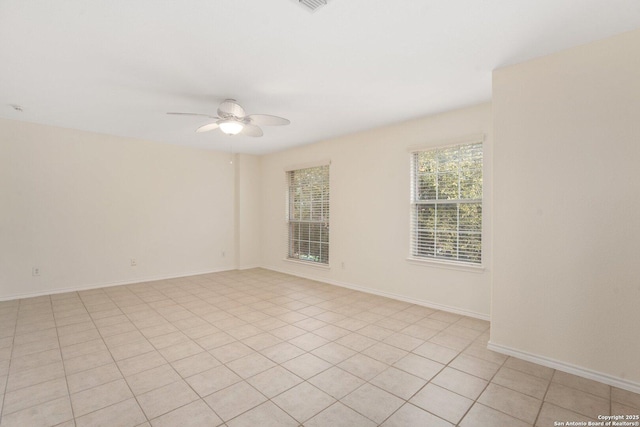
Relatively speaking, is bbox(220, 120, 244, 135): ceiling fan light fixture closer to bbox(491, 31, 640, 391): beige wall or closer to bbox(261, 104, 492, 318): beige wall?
bbox(261, 104, 492, 318): beige wall

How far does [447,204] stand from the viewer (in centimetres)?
369

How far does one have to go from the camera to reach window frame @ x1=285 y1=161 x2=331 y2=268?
208 inches

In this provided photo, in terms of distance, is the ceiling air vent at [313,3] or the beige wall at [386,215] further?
the beige wall at [386,215]

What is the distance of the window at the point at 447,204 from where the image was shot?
11.4 feet

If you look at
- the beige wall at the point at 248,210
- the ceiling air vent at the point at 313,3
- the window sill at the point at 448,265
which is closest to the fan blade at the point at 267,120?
the ceiling air vent at the point at 313,3

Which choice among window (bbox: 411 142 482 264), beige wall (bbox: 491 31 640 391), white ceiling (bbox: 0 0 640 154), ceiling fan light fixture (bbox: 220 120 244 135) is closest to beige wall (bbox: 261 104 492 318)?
window (bbox: 411 142 482 264)

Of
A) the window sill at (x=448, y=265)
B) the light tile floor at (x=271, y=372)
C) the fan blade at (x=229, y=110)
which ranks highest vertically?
the fan blade at (x=229, y=110)

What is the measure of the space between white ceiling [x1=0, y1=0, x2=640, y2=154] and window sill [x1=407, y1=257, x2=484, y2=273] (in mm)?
1867

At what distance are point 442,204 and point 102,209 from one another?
515cm

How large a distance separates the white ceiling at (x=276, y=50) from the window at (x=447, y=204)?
0.63 metres

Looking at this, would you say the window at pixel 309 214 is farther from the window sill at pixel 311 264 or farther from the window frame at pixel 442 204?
the window frame at pixel 442 204

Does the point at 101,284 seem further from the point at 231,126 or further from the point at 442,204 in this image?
the point at 442,204

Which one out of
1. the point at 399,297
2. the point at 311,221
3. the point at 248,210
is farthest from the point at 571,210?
the point at 248,210

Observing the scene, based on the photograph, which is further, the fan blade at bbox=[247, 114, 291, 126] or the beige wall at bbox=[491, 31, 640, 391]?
the fan blade at bbox=[247, 114, 291, 126]
